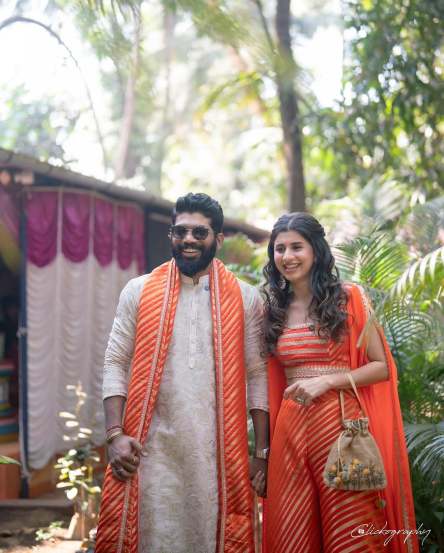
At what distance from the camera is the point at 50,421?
6.29 m

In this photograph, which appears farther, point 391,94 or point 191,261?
point 391,94

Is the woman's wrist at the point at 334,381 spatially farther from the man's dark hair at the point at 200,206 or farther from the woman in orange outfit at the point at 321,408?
the man's dark hair at the point at 200,206

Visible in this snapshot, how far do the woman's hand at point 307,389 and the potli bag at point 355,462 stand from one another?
0.18 metres

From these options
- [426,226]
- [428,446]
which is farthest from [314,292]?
[426,226]

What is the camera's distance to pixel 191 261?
3182mm

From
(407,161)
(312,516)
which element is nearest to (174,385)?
(312,516)

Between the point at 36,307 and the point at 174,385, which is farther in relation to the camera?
the point at 36,307

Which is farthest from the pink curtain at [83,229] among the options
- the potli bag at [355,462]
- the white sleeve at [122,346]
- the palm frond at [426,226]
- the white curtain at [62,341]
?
the potli bag at [355,462]

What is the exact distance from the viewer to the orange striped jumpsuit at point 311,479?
2.83 metres

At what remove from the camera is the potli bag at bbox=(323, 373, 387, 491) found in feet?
8.99

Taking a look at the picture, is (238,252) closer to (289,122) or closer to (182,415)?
(289,122)

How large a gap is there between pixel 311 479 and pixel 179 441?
0.58m

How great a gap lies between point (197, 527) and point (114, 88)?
73.9ft

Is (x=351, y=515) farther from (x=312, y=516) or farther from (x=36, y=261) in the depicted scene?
(x=36, y=261)
